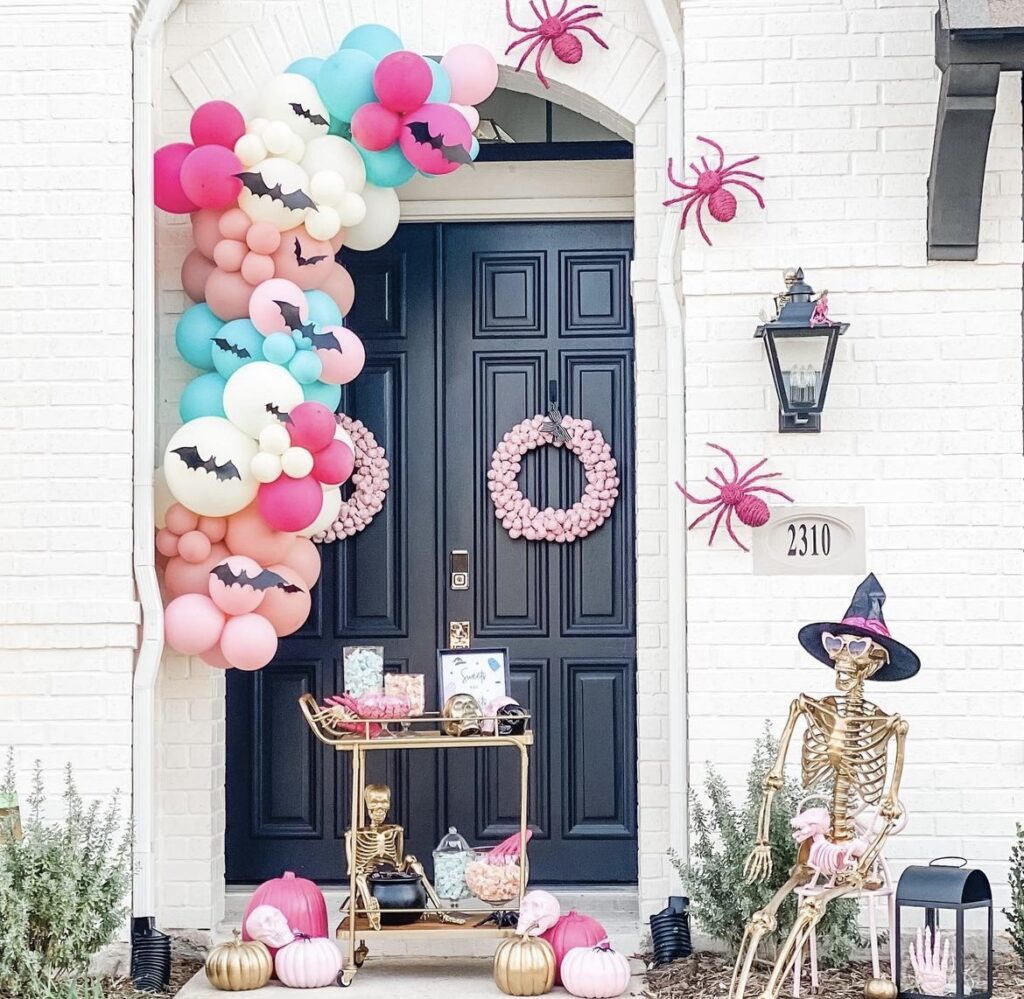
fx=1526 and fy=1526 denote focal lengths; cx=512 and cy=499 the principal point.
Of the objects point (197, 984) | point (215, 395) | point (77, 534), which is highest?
point (215, 395)

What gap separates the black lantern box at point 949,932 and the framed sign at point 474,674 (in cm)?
134

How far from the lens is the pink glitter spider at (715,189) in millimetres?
4727

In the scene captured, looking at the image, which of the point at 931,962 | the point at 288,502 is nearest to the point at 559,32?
the point at 288,502

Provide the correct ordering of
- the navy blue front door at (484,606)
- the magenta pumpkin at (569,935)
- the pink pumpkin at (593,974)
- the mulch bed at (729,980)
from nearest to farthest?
the mulch bed at (729,980)
the pink pumpkin at (593,974)
the magenta pumpkin at (569,935)
the navy blue front door at (484,606)

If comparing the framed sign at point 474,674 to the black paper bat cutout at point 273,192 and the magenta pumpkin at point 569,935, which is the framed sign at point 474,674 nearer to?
the magenta pumpkin at point 569,935

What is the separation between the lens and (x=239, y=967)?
438cm

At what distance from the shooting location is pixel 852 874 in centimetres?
391

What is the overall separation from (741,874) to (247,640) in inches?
63.3

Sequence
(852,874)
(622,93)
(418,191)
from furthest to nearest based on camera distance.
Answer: (418,191) → (622,93) → (852,874)

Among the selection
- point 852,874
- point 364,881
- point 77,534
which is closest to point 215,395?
point 77,534

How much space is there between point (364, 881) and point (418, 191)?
2.51 meters

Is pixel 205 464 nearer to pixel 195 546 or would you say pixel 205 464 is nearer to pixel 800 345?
pixel 195 546

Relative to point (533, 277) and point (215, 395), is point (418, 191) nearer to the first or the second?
point (533, 277)

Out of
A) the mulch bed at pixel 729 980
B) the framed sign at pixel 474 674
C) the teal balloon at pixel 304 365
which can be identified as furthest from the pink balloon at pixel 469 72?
the mulch bed at pixel 729 980
